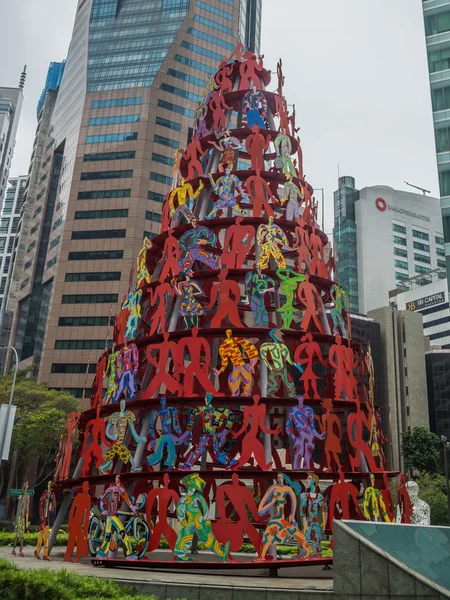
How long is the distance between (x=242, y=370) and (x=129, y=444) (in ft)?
20.4

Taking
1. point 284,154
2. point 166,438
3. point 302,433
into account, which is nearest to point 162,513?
point 166,438

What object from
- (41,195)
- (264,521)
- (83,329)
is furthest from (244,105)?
(41,195)

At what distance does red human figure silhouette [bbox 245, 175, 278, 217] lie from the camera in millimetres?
29328

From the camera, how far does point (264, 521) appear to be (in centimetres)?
2319

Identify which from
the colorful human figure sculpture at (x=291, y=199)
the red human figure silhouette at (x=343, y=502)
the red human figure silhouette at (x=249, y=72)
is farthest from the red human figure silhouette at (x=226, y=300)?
the red human figure silhouette at (x=249, y=72)

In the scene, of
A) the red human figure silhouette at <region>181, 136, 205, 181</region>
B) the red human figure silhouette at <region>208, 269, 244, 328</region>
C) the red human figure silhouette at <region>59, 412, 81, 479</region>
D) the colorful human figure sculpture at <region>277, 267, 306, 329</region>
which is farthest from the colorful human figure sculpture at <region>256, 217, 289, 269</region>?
the red human figure silhouette at <region>59, 412, 81, 479</region>

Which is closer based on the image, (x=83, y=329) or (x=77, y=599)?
(x=77, y=599)

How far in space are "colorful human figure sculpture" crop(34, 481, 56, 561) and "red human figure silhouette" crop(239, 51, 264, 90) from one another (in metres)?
23.1

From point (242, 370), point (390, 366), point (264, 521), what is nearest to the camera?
point (264, 521)

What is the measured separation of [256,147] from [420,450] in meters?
70.3

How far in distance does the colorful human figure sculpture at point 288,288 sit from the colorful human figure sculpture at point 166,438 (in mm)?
6019

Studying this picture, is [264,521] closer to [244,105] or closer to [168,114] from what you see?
[244,105]

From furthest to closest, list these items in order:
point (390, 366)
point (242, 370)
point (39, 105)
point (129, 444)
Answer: point (39, 105), point (390, 366), point (129, 444), point (242, 370)

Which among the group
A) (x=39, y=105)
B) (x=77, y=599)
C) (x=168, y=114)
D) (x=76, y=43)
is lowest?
(x=77, y=599)
